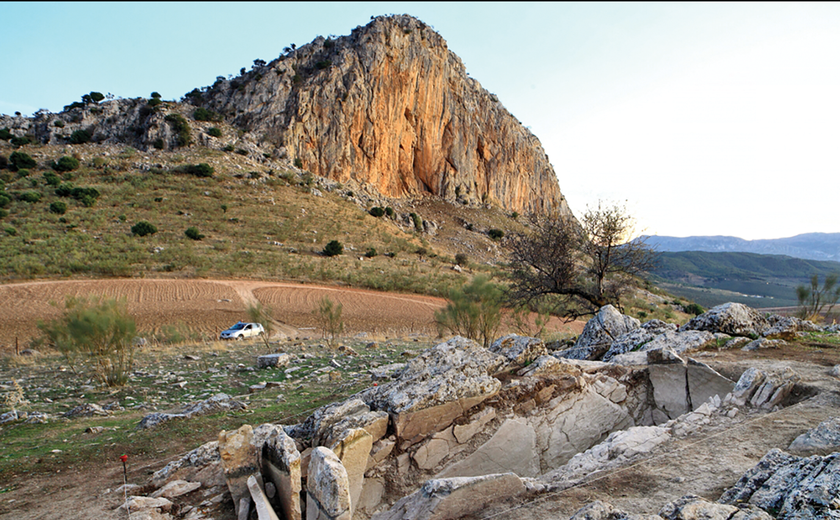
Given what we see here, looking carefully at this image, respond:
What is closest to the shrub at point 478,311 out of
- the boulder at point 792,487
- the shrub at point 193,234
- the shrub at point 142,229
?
the boulder at point 792,487

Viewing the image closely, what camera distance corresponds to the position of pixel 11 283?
22953mm

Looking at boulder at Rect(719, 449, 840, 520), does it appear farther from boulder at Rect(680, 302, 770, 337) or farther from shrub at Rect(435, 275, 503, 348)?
shrub at Rect(435, 275, 503, 348)

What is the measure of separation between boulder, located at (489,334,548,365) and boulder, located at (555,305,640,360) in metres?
2.15

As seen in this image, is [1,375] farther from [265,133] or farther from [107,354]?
[265,133]

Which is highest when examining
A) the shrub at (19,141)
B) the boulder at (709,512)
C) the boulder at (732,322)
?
the shrub at (19,141)

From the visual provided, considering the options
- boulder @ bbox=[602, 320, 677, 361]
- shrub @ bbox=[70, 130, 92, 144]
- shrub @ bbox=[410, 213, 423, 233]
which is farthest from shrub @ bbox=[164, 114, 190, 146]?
boulder @ bbox=[602, 320, 677, 361]

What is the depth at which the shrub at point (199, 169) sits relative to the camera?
4284 centimetres

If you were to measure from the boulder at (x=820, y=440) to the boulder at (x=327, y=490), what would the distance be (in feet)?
15.5

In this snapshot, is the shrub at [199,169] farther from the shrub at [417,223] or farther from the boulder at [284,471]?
the boulder at [284,471]

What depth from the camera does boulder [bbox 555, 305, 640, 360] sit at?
394 inches

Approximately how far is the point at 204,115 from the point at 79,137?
45.8 feet

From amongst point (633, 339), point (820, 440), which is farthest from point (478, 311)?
point (820, 440)

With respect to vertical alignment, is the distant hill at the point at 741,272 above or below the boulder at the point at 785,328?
below

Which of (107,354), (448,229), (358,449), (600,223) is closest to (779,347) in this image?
(600,223)
